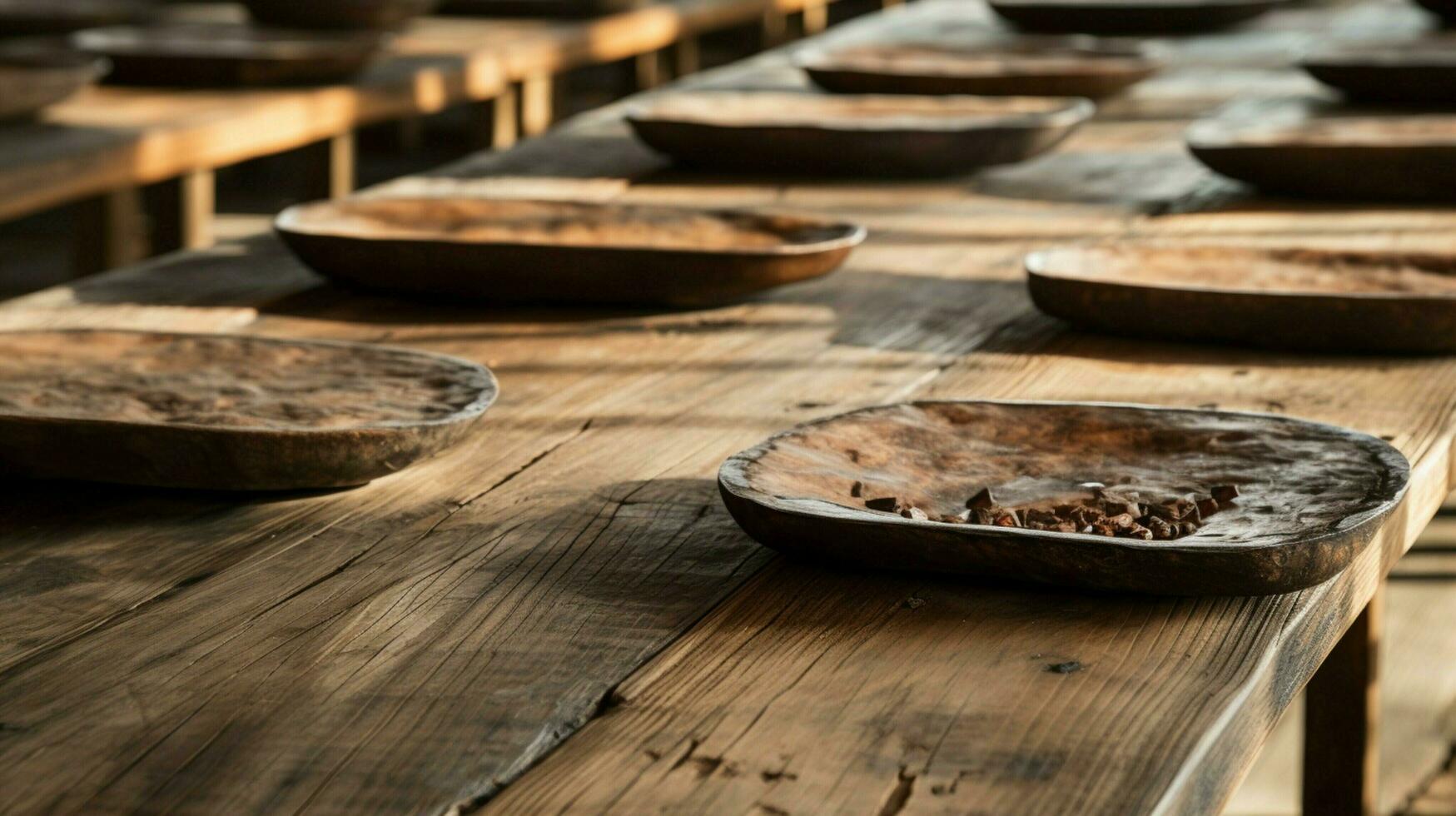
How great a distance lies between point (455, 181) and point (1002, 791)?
4.74ft

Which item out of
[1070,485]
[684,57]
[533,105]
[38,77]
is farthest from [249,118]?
[684,57]

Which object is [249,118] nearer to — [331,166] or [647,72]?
[331,166]

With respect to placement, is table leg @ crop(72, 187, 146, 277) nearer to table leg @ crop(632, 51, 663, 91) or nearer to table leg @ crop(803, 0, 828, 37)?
table leg @ crop(632, 51, 663, 91)

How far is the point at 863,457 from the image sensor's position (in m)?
1.08

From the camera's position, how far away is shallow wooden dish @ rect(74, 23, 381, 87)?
2838 mm

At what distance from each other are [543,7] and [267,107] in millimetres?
1325

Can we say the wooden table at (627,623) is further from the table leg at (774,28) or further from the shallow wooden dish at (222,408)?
the table leg at (774,28)

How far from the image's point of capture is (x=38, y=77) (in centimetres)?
242

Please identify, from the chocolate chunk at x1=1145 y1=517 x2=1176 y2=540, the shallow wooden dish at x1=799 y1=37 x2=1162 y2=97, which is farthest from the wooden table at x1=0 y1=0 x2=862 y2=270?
the chocolate chunk at x1=1145 y1=517 x2=1176 y2=540

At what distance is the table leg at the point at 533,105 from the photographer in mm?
3822

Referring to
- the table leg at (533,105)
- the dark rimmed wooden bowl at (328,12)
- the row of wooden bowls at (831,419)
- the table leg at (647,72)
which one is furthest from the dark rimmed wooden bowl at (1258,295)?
the table leg at (647,72)

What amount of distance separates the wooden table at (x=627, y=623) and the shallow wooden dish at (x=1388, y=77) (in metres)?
1.15

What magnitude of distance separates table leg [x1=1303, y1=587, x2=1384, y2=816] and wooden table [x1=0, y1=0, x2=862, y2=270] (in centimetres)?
130

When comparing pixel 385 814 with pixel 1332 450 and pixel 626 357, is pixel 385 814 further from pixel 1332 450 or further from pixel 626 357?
pixel 626 357
